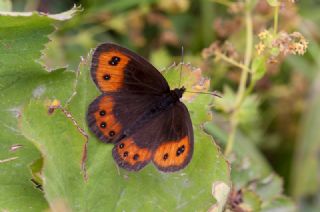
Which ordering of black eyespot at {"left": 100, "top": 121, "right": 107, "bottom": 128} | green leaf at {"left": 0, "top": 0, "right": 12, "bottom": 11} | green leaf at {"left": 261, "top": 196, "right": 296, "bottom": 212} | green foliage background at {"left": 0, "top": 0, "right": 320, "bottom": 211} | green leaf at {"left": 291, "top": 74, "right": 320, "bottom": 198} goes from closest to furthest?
1. green foliage background at {"left": 0, "top": 0, "right": 320, "bottom": 211}
2. black eyespot at {"left": 100, "top": 121, "right": 107, "bottom": 128}
3. green leaf at {"left": 0, "top": 0, "right": 12, "bottom": 11}
4. green leaf at {"left": 261, "top": 196, "right": 296, "bottom": 212}
5. green leaf at {"left": 291, "top": 74, "right": 320, "bottom": 198}

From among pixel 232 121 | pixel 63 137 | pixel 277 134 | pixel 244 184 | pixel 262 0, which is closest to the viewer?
pixel 63 137

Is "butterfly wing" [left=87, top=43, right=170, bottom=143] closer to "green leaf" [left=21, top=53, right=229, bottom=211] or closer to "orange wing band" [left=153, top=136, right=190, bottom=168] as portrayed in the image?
"green leaf" [left=21, top=53, right=229, bottom=211]

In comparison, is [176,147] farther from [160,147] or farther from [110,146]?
[110,146]

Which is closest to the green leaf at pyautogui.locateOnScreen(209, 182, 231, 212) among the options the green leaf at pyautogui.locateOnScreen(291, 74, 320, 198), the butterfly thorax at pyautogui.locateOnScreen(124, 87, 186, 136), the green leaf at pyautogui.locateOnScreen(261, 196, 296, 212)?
the butterfly thorax at pyautogui.locateOnScreen(124, 87, 186, 136)

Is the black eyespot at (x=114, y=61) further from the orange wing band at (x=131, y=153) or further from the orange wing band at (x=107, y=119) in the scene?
the orange wing band at (x=131, y=153)

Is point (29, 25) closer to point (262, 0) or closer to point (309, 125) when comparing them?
point (262, 0)

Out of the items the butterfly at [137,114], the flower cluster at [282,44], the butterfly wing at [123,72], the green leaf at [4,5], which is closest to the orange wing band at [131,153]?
the butterfly at [137,114]

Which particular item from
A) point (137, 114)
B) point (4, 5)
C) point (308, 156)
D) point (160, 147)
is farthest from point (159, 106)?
point (308, 156)

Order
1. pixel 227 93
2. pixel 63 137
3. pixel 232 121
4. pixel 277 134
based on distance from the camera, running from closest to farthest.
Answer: pixel 63 137 < pixel 232 121 < pixel 227 93 < pixel 277 134

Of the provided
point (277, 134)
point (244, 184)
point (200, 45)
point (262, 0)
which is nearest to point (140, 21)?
point (200, 45)
